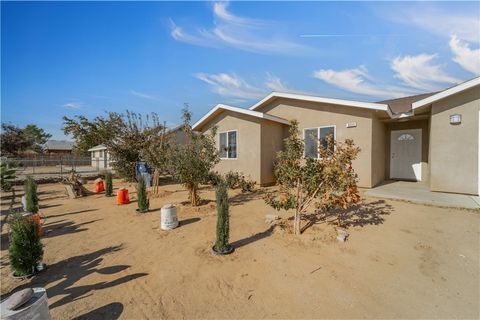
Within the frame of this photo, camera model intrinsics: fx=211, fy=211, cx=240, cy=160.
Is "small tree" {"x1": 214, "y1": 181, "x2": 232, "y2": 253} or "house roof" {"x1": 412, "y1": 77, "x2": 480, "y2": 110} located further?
"house roof" {"x1": 412, "y1": 77, "x2": 480, "y2": 110}

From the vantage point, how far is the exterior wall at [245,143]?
10.1 metres

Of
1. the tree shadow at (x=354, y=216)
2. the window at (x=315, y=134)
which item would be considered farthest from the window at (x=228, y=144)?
the tree shadow at (x=354, y=216)

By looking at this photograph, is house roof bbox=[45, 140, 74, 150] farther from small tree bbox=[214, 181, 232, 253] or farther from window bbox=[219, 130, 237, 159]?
small tree bbox=[214, 181, 232, 253]

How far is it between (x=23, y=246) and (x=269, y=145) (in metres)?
8.97

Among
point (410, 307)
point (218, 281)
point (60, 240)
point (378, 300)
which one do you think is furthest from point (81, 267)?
point (410, 307)

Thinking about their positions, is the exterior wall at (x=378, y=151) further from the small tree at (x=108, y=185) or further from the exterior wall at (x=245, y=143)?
the small tree at (x=108, y=185)

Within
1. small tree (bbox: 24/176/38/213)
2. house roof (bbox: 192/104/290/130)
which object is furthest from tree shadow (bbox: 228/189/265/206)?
small tree (bbox: 24/176/38/213)

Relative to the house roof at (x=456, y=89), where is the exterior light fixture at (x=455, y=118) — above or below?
below

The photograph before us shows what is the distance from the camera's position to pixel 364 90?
15.9m

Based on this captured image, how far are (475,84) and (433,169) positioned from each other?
9.74 ft

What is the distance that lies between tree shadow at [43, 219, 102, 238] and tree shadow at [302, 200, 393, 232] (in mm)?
5952

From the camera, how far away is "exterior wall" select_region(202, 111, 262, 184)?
10.1 meters

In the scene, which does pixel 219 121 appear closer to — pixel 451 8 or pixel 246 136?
pixel 246 136

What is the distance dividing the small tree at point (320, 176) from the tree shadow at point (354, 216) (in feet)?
2.64
